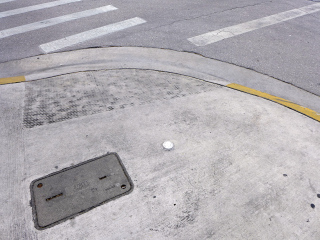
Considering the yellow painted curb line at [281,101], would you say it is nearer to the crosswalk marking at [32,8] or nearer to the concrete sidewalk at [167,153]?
the concrete sidewalk at [167,153]

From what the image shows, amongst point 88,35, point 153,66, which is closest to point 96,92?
point 153,66

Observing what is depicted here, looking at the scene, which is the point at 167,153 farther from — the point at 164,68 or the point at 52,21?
the point at 52,21

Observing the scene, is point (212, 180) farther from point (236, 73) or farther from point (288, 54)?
point (288, 54)

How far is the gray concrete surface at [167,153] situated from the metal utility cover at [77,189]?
0.10 metres

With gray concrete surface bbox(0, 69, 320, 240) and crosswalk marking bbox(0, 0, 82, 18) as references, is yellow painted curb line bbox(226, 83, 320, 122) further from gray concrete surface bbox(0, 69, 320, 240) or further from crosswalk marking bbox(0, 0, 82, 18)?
crosswalk marking bbox(0, 0, 82, 18)

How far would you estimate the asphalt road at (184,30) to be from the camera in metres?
6.07

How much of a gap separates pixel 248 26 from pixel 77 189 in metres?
6.53

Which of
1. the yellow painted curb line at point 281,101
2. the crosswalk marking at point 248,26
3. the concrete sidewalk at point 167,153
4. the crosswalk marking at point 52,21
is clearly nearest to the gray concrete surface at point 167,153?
the concrete sidewalk at point 167,153

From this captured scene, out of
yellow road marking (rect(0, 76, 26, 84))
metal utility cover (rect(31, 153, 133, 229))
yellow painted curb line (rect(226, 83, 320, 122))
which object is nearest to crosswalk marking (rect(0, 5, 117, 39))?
yellow road marking (rect(0, 76, 26, 84))

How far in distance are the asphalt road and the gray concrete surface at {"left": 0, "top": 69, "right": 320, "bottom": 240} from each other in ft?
4.96

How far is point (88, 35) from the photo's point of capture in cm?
666

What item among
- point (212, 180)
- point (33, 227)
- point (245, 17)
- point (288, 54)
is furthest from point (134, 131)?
point (245, 17)

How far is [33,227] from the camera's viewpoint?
9.12 feet

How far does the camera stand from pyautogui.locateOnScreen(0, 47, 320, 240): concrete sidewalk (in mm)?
2885
